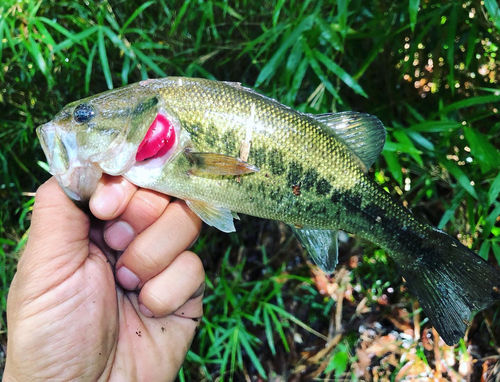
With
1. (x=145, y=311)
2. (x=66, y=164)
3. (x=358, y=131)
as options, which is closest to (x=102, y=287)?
(x=145, y=311)

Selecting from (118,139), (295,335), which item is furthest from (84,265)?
(295,335)

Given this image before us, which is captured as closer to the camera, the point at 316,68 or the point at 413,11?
the point at 413,11

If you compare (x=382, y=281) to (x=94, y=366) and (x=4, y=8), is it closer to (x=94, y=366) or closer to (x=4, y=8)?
(x=94, y=366)

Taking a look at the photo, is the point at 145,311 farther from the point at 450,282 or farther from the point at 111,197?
the point at 450,282

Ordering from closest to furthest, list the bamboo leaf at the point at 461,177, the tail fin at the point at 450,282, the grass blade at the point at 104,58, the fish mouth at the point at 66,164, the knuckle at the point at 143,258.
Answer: the fish mouth at the point at 66,164, the knuckle at the point at 143,258, the tail fin at the point at 450,282, the bamboo leaf at the point at 461,177, the grass blade at the point at 104,58

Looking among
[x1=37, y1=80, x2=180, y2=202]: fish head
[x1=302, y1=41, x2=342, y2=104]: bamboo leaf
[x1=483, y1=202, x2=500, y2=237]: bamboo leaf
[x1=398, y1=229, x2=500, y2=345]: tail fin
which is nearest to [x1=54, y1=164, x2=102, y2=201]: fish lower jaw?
[x1=37, y1=80, x2=180, y2=202]: fish head

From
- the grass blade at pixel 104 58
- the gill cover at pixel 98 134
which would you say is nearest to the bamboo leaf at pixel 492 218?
the gill cover at pixel 98 134

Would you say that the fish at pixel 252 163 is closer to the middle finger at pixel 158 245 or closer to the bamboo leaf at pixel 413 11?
the middle finger at pixel 158 245
